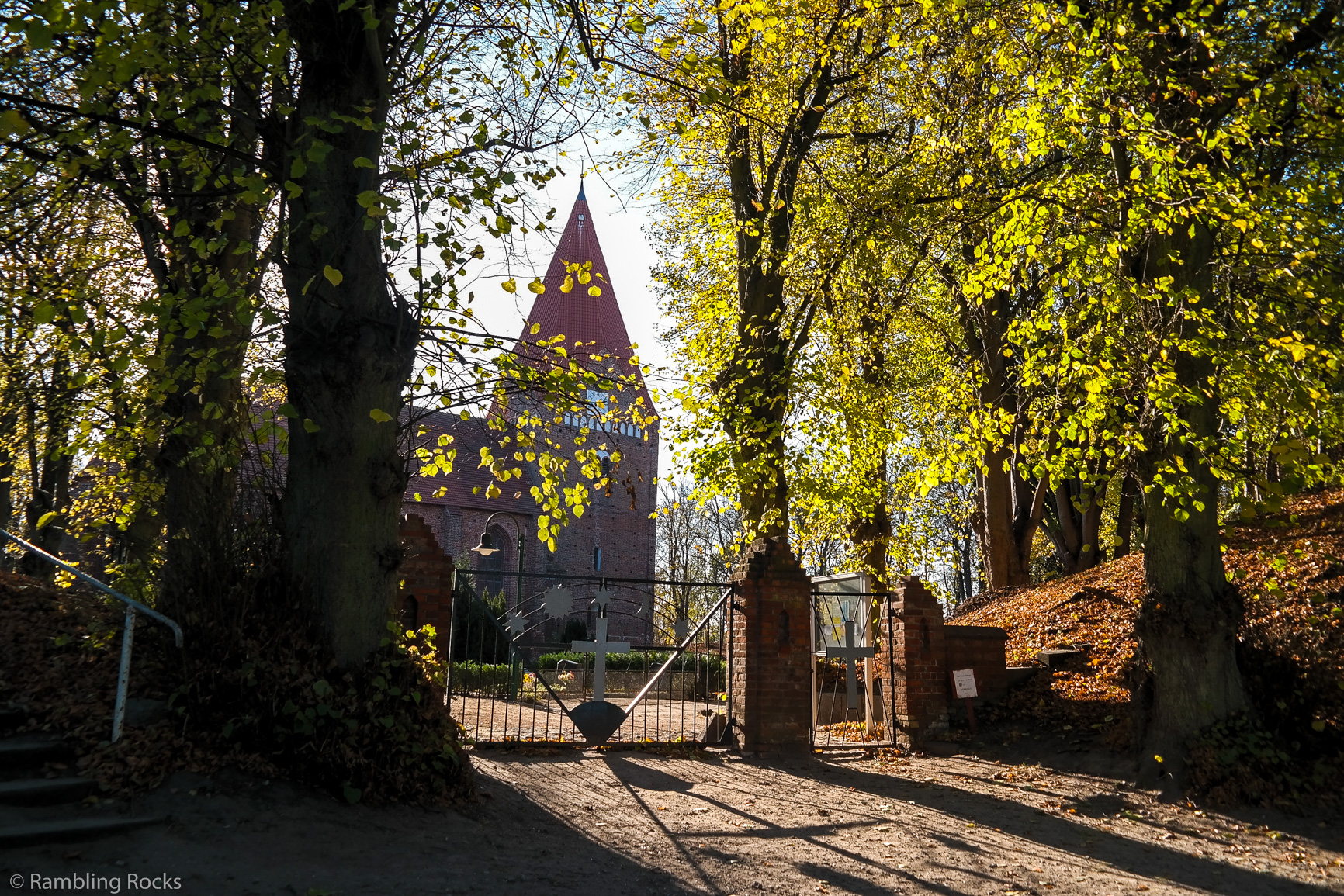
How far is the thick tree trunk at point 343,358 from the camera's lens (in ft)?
19.6

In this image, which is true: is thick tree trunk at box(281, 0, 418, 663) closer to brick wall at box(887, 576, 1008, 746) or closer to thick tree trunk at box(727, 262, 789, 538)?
thick tree trunk at box(727, 262, 789, 538)

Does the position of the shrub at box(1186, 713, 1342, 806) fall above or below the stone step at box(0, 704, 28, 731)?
below

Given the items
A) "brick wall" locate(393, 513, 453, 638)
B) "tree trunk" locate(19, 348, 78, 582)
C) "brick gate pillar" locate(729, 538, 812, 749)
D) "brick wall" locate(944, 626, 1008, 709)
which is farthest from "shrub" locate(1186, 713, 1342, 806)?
"tree trunk" locate(19, 348, 78, 582)

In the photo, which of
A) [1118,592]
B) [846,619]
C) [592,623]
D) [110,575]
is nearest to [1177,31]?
[846,619]

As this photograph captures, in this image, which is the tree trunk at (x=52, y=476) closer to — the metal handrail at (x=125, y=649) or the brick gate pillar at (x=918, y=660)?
the metal handrail at (x=125, y=649)

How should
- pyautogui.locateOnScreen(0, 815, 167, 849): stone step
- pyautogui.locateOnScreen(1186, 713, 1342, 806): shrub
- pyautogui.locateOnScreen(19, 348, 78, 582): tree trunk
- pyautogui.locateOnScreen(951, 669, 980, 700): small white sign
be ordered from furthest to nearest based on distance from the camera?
pyautogui.locateOnScreen(19, 348, 78, 582): tree trunk
pyautogui.locateOnScreen(951, 669, 980, 700): small white sign
pyautogui.locateOnScreen(1186, 713, 1342, 806): shrub
pyautogui.locateOnScreen(0, 815, 167, 849): stone step

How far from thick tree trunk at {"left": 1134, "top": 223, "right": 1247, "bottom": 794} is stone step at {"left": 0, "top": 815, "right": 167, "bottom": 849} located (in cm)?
783

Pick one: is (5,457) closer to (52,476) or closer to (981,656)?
(52,476)

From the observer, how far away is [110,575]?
25.8 ft

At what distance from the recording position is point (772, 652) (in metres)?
9.88

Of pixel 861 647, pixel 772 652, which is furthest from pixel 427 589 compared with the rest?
pixel 861 647

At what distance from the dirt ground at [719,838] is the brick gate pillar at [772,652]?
17.0 inches

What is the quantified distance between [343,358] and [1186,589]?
23.9ft

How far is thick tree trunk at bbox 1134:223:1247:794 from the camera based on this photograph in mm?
7969
